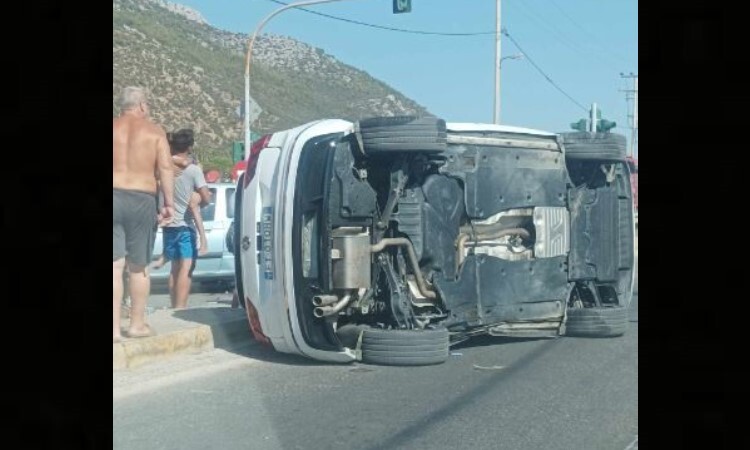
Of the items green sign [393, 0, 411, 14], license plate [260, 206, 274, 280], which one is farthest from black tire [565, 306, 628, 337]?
green sign [393, 0, 411, 14]

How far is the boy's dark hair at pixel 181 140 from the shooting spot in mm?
10391

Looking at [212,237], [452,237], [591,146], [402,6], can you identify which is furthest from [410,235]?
[402,6]

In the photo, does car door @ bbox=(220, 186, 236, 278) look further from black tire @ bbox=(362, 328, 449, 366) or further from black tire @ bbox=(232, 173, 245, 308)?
black tire @ bbox=(362, 328, 449, 366)

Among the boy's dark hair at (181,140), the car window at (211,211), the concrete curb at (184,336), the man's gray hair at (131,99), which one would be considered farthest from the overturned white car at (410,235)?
the car window at (211,211)

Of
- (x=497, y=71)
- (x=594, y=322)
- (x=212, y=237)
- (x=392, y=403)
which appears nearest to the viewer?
(x=392, y=403)

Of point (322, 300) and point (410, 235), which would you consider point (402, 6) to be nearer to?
point (410, 235)

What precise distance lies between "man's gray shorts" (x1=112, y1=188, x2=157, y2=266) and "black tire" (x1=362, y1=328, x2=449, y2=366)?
1.88 metres

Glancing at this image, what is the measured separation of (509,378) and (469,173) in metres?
1.72

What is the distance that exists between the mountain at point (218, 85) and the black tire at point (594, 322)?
30.6 metres

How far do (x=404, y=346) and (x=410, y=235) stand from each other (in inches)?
34.1

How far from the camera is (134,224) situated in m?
7.99

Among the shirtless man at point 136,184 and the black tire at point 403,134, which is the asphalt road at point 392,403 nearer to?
the shirtless man at point 136,184
